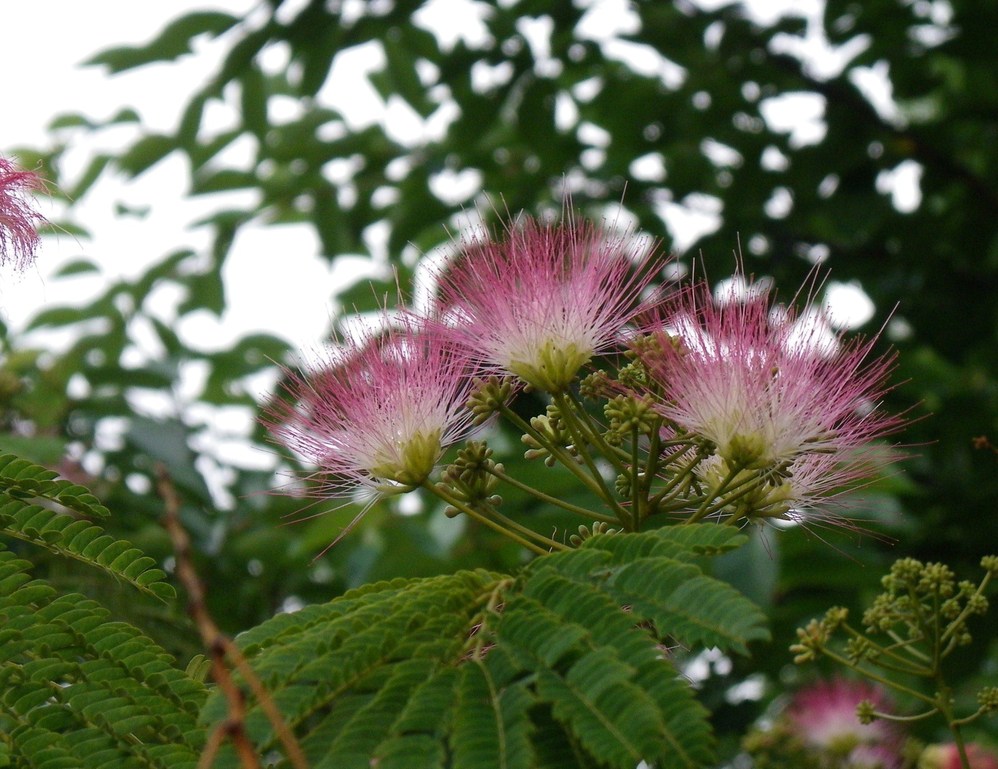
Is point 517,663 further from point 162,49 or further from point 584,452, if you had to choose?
point 162,49

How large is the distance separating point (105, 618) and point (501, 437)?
2862 mm

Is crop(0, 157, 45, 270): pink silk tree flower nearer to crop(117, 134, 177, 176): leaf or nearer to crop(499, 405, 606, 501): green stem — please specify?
crop(499, 405, 606, 501): green stem

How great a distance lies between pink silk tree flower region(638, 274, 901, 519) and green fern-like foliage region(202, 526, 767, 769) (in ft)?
0.97

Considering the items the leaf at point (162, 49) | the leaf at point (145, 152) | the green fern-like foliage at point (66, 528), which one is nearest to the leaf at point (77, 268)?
the leaf at point (145, 152)

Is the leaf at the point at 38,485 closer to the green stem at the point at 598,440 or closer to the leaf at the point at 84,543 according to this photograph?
the leaf at the point at 84,543

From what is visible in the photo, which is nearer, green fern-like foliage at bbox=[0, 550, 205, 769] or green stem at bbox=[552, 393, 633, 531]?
green fern-like foliage at bbox=[0, 550, 205, 769]

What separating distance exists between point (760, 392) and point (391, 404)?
0.67 metres

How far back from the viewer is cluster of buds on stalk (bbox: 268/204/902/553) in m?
1.85

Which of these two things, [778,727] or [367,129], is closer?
[778,727]

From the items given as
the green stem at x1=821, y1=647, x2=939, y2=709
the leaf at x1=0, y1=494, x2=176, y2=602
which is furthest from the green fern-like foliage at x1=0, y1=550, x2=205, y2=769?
the green stem at x1=821, y1=647, x2=939, y2=709

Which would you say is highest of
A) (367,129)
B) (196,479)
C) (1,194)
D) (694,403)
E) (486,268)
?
(367,129)

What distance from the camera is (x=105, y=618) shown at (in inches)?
67.7

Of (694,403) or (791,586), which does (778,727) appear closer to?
(791,586)

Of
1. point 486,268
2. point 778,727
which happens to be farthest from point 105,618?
point 778,727
